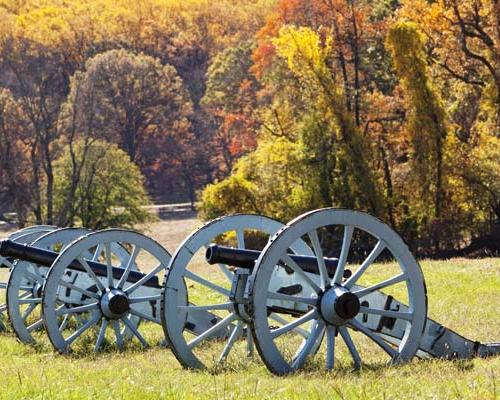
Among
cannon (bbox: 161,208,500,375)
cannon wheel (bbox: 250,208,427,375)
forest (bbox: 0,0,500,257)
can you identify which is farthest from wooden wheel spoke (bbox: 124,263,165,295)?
forest (bbox: 0,0,500,257)

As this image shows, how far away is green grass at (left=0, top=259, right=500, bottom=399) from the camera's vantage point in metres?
6.52

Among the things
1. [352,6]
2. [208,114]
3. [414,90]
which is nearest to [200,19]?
[208,114]

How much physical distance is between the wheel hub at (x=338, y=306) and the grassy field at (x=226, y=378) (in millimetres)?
426

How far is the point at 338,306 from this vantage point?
8.26m

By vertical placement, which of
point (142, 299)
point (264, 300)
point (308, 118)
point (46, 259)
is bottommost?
point (142, 299)

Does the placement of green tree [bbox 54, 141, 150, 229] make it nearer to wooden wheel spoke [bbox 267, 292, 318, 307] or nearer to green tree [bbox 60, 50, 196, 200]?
green tree [bbox 60, 50, 196, 200]

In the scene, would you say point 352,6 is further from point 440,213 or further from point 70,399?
point 70,399

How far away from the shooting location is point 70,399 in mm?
6375

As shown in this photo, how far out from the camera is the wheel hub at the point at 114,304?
1127cm

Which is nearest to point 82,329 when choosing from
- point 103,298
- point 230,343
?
point 103,298

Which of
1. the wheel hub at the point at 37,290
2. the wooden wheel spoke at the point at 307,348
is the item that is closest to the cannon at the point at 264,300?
the wooden wheel spoke at the point at 307,348

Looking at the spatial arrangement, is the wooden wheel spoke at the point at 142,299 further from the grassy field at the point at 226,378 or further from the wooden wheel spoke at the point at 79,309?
the grassy field at the point at 226,378

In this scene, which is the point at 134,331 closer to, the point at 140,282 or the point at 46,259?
the point at 140,282

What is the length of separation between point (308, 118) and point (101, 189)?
14.7 meters
